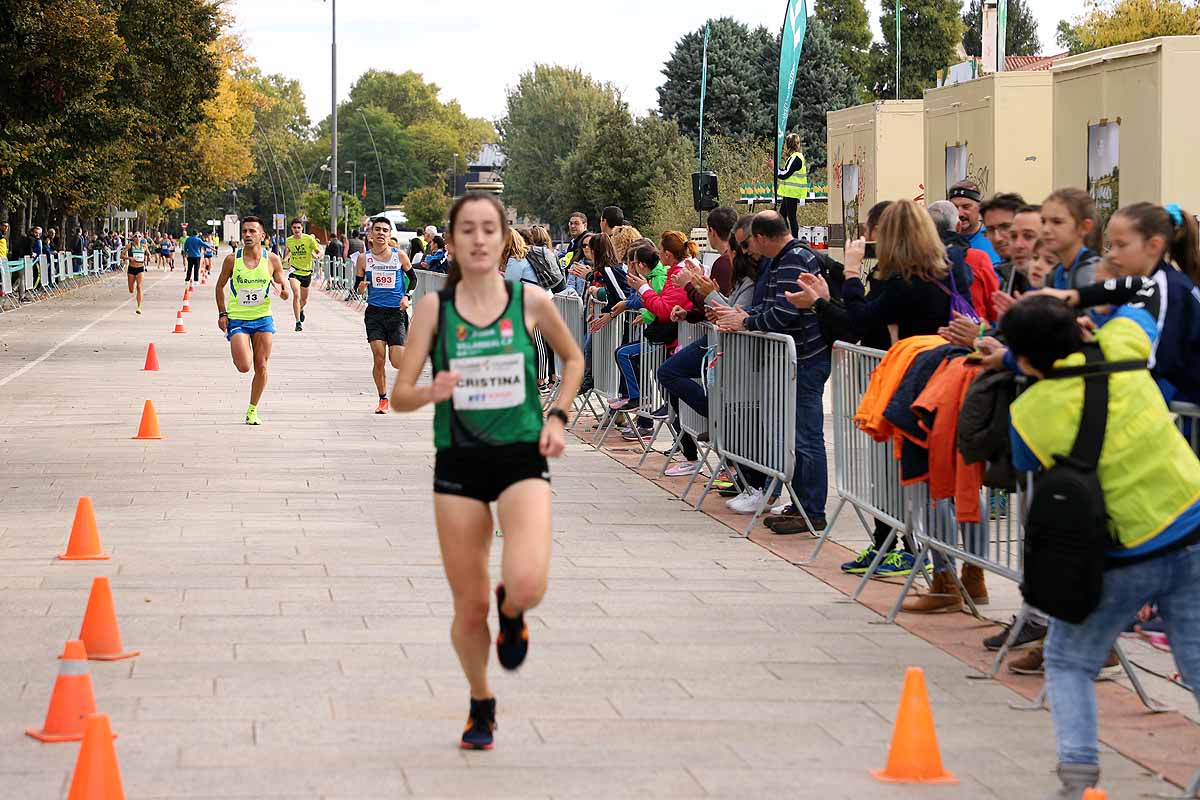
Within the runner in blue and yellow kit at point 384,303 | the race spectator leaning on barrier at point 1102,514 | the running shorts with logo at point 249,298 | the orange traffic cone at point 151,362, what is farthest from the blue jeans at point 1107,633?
the orange traffic cone at point 151,362

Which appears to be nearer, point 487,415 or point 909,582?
point 487,415

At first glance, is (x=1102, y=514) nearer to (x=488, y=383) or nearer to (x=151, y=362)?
(x=488, y=383)

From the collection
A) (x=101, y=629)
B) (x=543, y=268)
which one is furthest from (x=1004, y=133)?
(x=101, y=629)

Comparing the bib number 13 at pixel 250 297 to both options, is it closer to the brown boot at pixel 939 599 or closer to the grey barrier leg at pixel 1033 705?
the brown boot at pixel 939 599

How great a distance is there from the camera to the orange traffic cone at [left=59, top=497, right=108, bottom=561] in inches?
361

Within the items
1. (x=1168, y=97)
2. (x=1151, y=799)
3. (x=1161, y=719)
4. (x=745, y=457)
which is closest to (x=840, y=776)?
(x=1151, y=799)

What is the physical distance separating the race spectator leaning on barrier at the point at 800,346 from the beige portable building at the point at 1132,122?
34.1 feet

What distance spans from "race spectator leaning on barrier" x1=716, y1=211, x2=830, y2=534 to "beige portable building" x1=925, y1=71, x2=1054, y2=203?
17.4 m

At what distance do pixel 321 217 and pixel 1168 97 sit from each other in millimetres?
91668

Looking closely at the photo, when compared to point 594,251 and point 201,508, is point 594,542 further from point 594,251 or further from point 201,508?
point 594,251

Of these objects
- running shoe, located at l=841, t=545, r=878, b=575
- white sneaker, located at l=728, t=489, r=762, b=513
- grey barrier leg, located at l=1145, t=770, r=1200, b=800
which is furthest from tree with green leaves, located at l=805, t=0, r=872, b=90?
grey barrier leg, located at l=1145, t=770, r=1200, b=800

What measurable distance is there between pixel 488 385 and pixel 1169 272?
2.41 meters

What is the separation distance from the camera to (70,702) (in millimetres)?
5723

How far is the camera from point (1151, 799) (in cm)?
536
